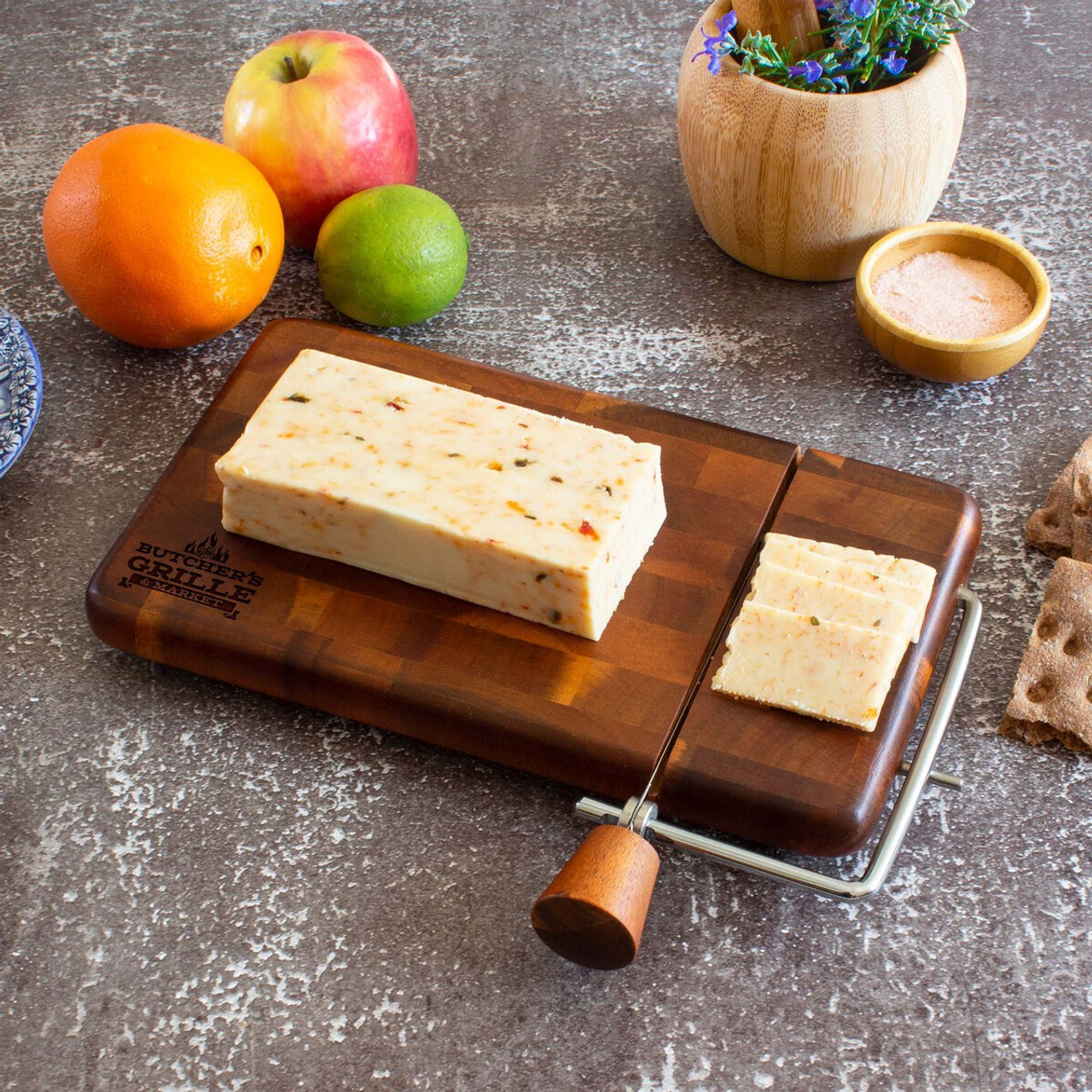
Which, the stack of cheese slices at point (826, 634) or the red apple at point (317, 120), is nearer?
the stack of cheese slices at point (826, 634)

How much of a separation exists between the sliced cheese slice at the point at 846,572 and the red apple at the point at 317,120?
2.43 ft

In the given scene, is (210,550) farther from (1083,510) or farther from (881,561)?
(1083,510)

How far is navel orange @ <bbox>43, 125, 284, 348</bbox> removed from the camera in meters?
1.33

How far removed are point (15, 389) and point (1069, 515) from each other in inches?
45.2

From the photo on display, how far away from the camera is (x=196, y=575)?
48.0 inches

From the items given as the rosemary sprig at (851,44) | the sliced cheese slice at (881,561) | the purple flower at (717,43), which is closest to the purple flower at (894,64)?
the rosemary sprig at (851,44)

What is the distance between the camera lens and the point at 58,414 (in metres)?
1.49

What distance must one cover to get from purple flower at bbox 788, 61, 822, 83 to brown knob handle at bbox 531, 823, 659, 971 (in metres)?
0.88

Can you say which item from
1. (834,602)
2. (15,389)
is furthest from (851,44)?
(15,389)

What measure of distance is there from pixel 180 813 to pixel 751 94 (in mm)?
979

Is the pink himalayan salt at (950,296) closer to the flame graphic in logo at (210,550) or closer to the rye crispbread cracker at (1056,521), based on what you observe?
the rye crispbread cracker at (1056,521)

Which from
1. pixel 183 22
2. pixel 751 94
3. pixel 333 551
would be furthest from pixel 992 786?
pixel 183 22

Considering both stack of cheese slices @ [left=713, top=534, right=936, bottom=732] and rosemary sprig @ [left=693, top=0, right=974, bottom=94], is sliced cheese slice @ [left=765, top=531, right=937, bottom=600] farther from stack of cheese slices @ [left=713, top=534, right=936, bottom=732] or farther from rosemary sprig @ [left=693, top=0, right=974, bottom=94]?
rosemary sprig @ [left=693, top=0, right=974, bottom=94]

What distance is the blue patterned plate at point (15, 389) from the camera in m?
1.33
